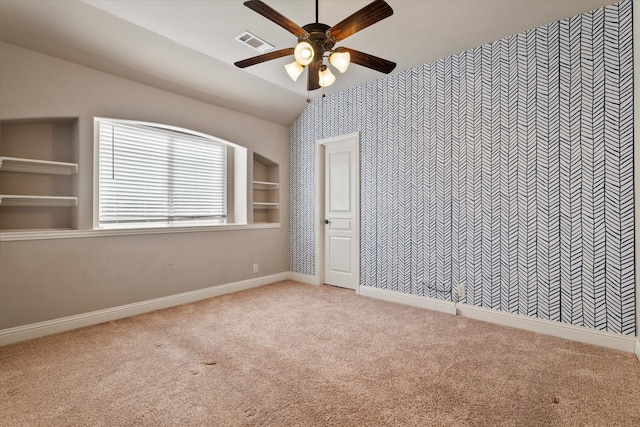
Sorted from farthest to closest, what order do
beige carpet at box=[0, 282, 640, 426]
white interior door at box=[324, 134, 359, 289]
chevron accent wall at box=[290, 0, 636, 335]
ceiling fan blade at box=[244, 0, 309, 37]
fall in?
1. white interior door at box=[324, 134, 359, 289]
2. chevron accent wall at box=[290, 0, 636, 335]
3. ceiling fan blade at box=[244, 0, 309, 37]
4. beige carpet at box=[0, 282, 640, 426]

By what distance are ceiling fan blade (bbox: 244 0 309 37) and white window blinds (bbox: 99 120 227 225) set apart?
244 centimetres

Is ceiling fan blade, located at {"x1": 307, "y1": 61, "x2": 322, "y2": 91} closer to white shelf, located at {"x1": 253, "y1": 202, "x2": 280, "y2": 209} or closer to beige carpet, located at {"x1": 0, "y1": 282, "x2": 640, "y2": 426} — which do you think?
beige carpet, located at {"x1": 0, "y1": 282, "x2": 640, "y2": 426}

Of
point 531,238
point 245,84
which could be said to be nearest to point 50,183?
point 245,84

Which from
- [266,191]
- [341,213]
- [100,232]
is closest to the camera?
[100,232]

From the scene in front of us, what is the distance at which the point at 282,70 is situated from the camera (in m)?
3.82

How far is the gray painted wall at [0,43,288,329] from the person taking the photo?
8.97 ft

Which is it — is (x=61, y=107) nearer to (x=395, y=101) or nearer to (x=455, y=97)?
(x=395, y=101)

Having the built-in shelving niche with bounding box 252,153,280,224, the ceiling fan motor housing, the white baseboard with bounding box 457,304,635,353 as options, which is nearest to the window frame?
the built-in shelving niche with bounding box 252,153,280,224

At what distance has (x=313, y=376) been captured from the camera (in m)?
2.16

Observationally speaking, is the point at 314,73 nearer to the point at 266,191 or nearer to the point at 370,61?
the point at 370,61

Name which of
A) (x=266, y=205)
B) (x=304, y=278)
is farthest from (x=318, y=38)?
(x=304, y=278)

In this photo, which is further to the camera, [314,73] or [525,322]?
[525,322]

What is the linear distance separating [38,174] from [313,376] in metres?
3.16

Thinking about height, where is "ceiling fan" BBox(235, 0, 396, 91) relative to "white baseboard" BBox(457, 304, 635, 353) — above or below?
above
